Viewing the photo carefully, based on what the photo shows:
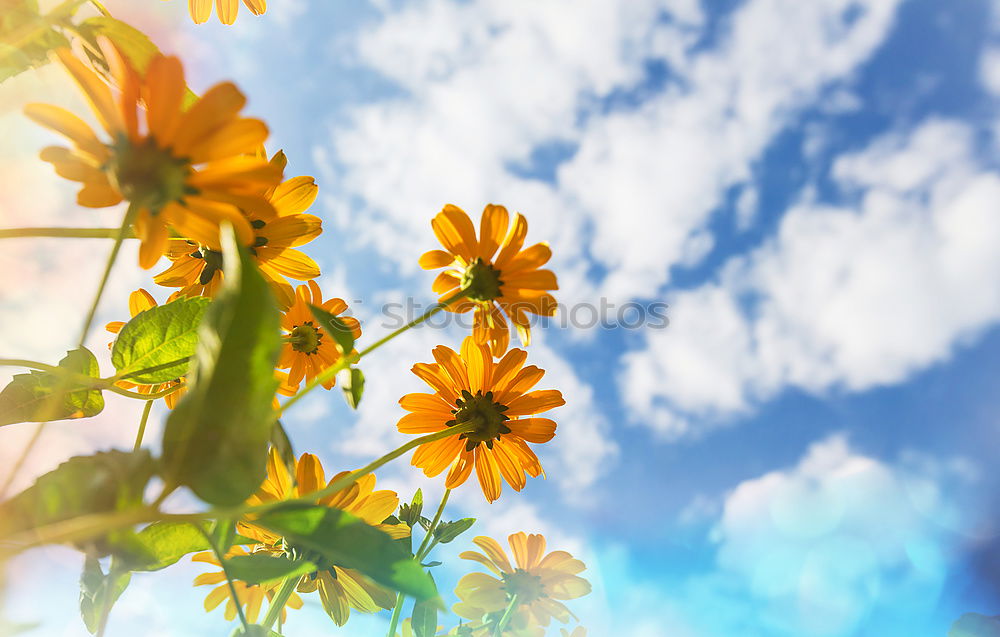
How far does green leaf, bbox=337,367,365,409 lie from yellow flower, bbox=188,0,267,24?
0.46 metres

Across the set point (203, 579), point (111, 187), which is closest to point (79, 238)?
point (111, 187)

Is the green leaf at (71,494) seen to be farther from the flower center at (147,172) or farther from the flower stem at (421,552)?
the flower stem at (421,552)

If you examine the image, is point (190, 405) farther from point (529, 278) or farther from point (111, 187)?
point (529, 278)

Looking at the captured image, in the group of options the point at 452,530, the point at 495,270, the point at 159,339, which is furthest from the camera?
the point at 452,530

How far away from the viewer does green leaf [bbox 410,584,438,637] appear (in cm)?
75

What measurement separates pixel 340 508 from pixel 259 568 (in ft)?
0.68

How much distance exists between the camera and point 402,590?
28cm

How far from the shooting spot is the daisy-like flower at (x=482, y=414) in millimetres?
718

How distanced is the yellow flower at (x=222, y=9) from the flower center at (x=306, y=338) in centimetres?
36

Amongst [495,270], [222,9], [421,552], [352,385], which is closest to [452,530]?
[421,552]

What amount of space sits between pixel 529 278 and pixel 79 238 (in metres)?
0.42

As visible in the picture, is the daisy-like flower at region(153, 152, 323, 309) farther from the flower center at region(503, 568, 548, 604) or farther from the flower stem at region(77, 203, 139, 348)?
the flower center at region(503, 568, 548, 604)

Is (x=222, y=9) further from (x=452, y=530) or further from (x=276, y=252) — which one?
(x=452, y=530)

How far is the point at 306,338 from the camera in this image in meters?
0.75
